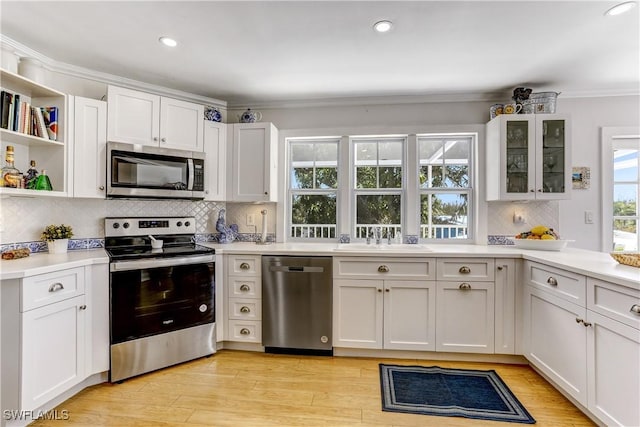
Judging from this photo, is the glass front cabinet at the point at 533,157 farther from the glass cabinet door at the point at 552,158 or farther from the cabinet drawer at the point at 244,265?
the cabinet drawer at the point at 244,265

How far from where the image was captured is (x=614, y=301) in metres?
1.56

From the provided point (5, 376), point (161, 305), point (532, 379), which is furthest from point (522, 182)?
point (5, 376)

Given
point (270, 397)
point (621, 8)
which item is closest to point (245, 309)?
point (270, 397)

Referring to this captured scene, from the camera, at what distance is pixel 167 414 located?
1.83 meters

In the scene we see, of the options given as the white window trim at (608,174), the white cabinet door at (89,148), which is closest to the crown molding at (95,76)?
the white cabinet door at (89,148)

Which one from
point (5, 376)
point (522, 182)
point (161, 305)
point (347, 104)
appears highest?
point (347, 104)

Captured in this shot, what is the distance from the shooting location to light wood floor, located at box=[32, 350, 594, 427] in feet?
5.84

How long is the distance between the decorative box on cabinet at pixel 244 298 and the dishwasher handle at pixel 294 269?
0.15 m

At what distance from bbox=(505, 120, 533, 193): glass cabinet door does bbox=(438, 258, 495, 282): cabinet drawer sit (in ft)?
2.61

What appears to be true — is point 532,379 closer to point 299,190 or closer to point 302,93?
point 299,190

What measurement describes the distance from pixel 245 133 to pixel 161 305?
1.75 metres

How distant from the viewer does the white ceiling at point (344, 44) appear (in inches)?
A: 70.4

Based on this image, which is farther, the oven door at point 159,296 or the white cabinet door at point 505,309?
the white cabinet door at point 505,309

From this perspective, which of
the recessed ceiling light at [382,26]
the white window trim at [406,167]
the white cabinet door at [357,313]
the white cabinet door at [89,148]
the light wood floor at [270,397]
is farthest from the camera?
the white window trim at [406,167]
